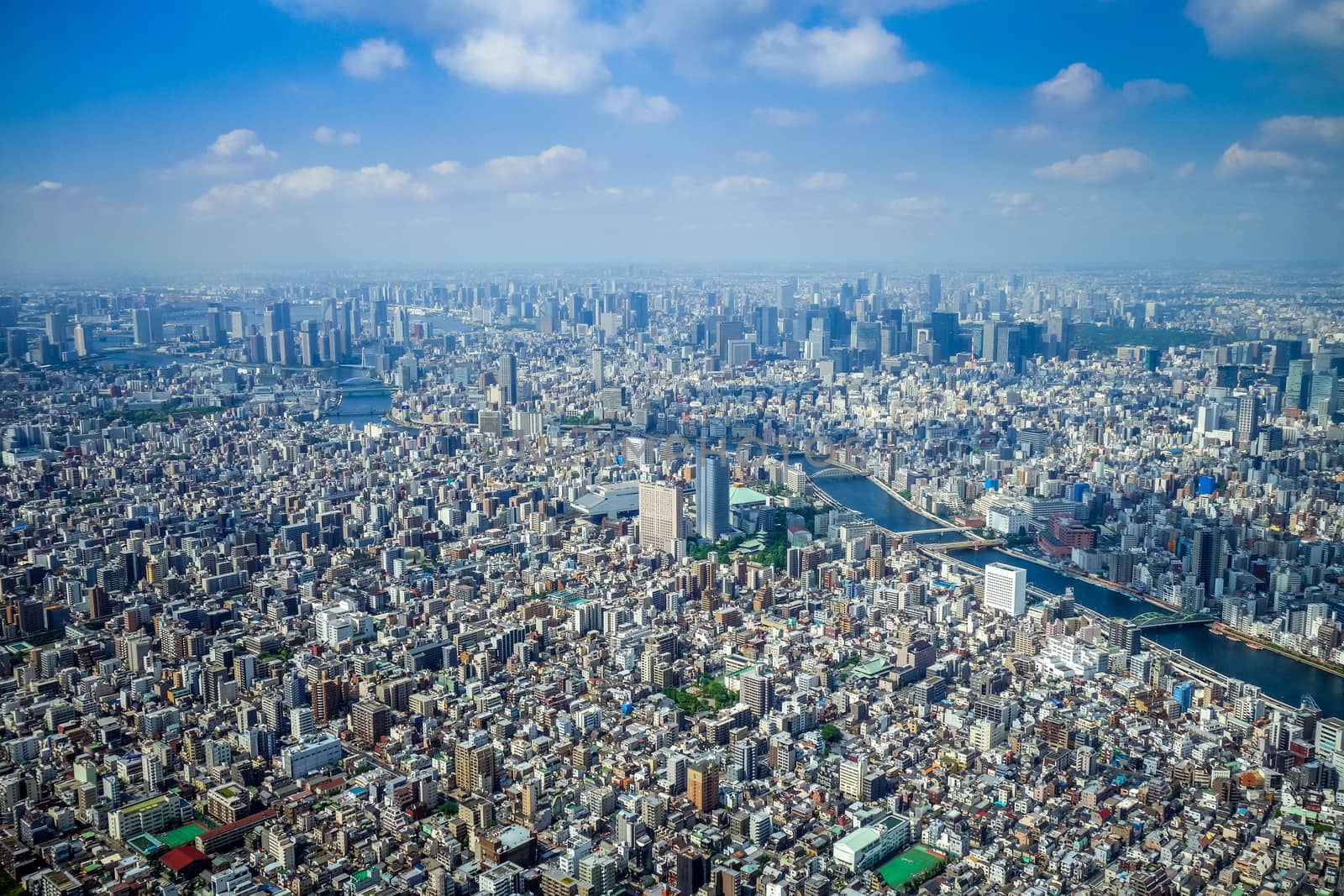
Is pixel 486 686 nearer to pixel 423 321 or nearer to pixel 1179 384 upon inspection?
pixel 1179 384

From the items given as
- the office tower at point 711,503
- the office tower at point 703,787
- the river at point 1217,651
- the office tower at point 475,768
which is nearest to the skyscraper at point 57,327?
the office tower at point 711,503

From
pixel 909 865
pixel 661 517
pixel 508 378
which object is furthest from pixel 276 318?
pixel 909 865

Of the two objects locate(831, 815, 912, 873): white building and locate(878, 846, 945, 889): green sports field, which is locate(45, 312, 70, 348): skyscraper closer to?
locate(831, 815, 912, 873): white building

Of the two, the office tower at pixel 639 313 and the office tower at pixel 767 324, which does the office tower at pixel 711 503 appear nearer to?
the office tower at pixel 767 324

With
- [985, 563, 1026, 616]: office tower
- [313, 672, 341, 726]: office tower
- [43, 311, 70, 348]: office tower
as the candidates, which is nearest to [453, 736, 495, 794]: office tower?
[313, 672, 341, 726]: office tower

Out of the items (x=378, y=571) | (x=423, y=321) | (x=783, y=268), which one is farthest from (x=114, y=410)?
(x=783, y=268)

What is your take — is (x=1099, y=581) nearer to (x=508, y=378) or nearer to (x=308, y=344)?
(x=508, y=378)

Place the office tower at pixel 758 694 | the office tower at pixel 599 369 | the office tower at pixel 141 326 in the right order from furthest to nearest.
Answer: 1. the office tower at pixel 599 369
2. the office tower at pixel 141 326
3. the office tower at pixel 758 694
